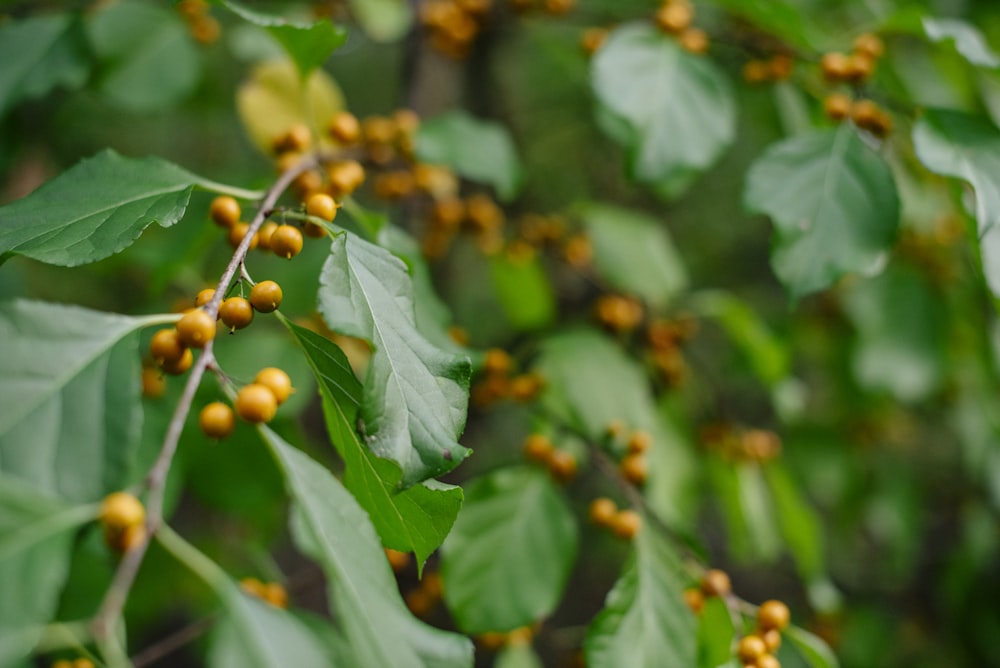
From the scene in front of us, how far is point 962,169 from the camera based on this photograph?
0.99m

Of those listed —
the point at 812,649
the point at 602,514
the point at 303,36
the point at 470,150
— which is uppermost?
the point at 303,36

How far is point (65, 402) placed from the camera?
0.58 meters

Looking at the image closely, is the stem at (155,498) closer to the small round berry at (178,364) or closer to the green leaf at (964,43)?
the small round berry at (178,364)

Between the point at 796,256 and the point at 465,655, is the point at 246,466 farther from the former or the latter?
the point at 796,256

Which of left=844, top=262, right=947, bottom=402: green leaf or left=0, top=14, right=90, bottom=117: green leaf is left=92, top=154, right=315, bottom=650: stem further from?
left=844, top=262, right=947, bottom=402: green leaf

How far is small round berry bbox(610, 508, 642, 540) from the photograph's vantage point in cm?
112

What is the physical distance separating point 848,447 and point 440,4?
187 centimetres

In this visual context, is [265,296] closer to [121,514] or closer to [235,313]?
[235,313]

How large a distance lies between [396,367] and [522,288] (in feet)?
4.00

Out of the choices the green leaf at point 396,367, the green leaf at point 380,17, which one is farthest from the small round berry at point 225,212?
the green leaf at point 380,17

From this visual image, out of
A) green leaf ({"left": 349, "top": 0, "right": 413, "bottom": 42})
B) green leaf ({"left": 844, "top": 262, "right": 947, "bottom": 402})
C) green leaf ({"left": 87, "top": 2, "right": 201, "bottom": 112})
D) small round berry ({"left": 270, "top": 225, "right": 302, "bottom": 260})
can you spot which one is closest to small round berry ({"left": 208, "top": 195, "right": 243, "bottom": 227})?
small round berry ({"left": 270, "top": 225, "right": 302, "bottom": 260})

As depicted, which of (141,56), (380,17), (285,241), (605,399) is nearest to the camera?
(285,241)

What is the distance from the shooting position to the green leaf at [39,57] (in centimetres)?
130

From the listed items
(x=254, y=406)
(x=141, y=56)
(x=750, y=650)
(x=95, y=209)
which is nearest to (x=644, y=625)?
(x=750, y=650)
